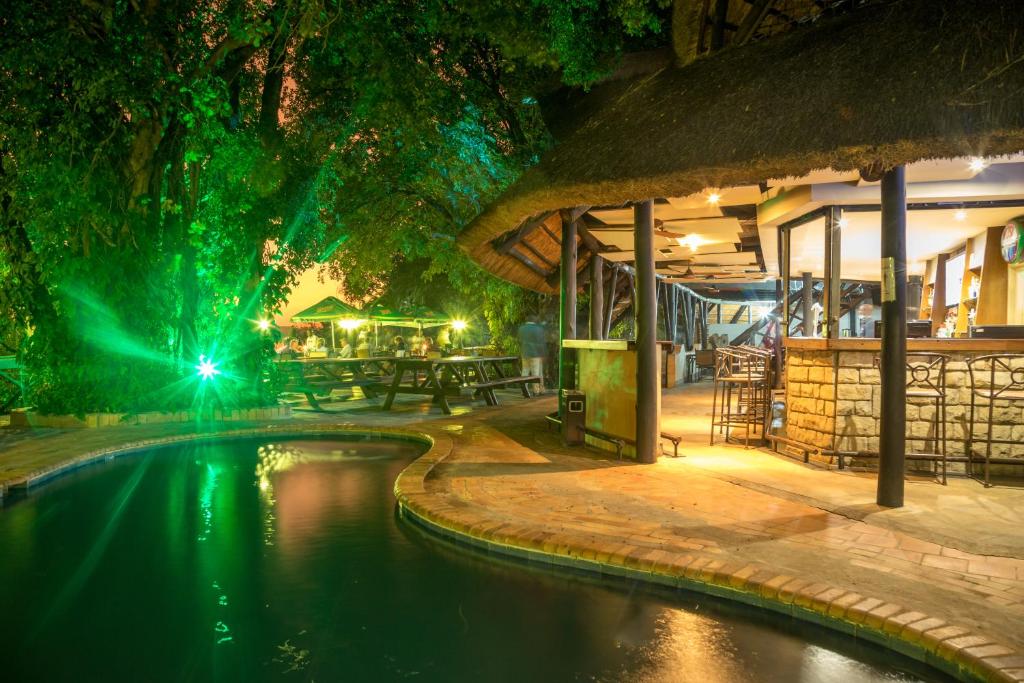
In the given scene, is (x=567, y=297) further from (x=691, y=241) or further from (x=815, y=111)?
(x=815, y=111)

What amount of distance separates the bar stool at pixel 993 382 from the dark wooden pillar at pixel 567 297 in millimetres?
4466

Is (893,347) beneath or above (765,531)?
above

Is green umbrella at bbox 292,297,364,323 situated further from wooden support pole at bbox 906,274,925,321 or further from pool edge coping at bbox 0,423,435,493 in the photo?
wooden support pole at bbox 906,274,925,321

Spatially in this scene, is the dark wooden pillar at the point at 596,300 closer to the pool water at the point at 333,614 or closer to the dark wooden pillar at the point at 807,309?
the dark wooden pillar at the point at 807,309

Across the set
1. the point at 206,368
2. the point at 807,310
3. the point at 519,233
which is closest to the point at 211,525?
the point at 519,233

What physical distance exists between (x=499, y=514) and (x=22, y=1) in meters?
9.64

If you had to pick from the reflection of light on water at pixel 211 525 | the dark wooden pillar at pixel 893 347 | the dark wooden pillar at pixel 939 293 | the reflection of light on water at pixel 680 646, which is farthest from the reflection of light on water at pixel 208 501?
the dark wooden pillar at pixel 939 293

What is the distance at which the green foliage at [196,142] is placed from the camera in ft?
29.3

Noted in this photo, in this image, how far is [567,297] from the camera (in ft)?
28.9

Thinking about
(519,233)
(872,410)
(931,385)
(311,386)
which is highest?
(519,233)

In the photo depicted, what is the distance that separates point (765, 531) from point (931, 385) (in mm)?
2839

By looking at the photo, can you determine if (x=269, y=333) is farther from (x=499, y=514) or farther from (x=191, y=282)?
(x=499, y=514)

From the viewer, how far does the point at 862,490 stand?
5.50 metres

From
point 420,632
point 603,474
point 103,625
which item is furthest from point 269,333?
point 420,632
